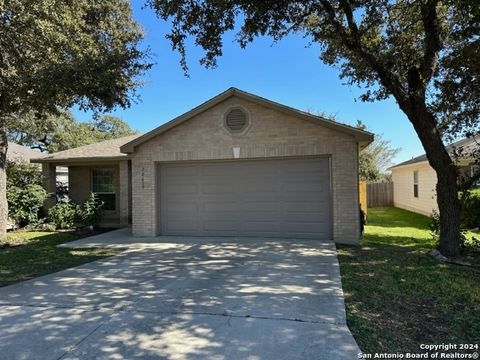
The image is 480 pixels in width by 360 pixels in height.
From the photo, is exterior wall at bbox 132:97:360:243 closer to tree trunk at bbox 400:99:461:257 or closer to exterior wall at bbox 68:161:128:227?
tree trunk at bbox 400:99:461:257

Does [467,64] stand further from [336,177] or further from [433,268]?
[433,268]

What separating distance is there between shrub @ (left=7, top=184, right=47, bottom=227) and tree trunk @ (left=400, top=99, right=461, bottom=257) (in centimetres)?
1340

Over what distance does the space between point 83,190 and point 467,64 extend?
559 inches

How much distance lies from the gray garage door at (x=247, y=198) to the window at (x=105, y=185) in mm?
4910

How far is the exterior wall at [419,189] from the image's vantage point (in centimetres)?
1797

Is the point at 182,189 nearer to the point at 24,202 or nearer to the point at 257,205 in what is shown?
the point at 257,205

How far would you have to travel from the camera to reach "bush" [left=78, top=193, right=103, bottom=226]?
14.3 m

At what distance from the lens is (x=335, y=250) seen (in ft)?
29.4

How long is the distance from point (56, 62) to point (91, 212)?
6.23 m

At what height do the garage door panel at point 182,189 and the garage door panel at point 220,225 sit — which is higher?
the garage door panel at point 182,189

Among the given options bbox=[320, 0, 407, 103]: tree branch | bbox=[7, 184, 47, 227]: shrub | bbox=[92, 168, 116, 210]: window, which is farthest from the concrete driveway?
bbox=[7, 184, 47, 227]: shrub

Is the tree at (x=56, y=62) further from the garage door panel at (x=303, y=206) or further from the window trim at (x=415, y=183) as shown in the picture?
the window trim at (x=415, y=183)

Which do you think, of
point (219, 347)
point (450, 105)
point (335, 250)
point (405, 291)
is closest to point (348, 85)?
point (450, 105)

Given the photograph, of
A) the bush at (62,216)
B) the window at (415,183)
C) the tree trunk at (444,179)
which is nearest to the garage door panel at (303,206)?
the tree trunk at (444,179)
